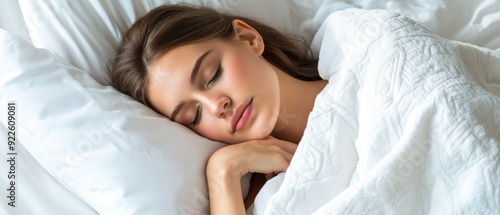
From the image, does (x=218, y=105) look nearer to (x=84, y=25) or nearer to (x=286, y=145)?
(x=286, y=145)

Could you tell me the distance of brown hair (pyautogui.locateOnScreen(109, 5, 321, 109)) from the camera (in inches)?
52.5

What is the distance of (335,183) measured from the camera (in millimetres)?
1133

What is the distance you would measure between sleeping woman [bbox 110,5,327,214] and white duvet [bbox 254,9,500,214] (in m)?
0.09

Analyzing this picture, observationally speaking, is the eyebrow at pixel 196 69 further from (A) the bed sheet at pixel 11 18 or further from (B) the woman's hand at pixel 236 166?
(A) the bed sheet at pixel 11 18

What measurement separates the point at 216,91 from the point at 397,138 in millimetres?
367

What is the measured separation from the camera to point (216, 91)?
4.15 ft

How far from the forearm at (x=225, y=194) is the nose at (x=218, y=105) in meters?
0.13

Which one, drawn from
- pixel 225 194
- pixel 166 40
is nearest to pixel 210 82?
pixel 166 40

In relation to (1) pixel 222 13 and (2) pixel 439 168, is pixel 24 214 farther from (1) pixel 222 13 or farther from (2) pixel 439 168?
(2) pixel 439 168

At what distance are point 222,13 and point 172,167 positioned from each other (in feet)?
1.59

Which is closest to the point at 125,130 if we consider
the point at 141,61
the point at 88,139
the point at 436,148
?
the point at 88,139

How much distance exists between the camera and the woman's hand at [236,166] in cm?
116

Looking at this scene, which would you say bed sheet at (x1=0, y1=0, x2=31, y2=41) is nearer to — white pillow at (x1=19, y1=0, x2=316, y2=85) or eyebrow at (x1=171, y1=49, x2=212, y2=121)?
white pillow at (x1=19, y1=0, x2=316, y2=85)

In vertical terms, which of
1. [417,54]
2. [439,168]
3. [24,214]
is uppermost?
[417,54]
